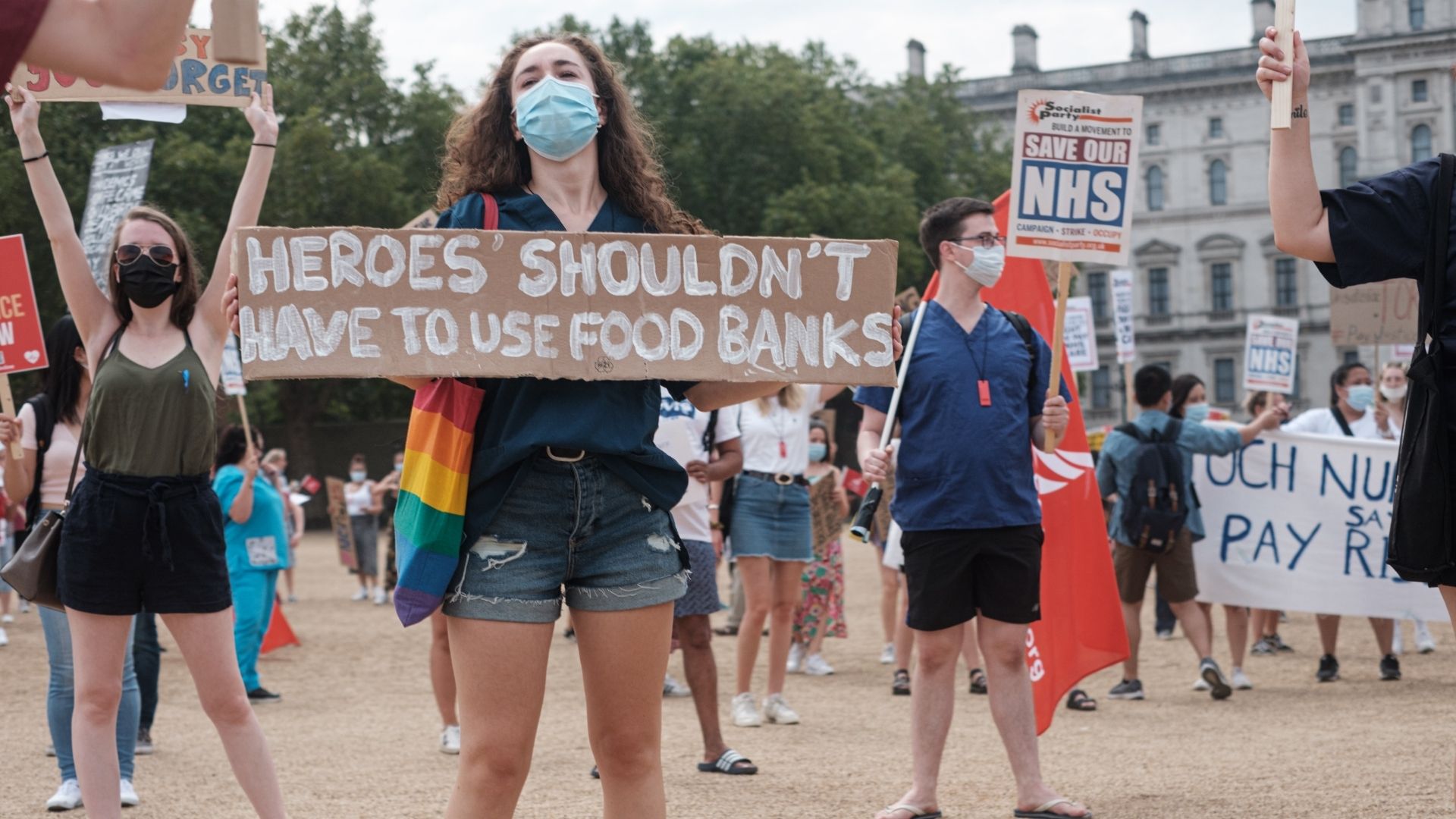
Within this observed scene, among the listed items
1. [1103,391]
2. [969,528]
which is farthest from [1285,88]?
[1103,391]

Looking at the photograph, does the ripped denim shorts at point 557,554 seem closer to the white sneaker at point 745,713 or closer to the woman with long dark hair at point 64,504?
the woman with long dark hair at point 64,504

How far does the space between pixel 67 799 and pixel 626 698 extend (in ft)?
12.5

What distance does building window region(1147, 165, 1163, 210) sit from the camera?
271 ft

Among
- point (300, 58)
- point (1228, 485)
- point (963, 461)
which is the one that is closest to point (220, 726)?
point (963, 461)

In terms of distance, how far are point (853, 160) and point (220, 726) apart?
45157 millimetres

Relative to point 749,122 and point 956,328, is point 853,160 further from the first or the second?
point 956,328

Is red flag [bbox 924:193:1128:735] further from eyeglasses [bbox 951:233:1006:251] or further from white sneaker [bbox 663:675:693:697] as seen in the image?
white sneaker [bbox 663:675:693:697]

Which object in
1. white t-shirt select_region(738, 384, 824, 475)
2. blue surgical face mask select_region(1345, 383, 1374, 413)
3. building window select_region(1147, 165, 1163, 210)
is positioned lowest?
white t-shirt select_region(738, 384, 824, 475)

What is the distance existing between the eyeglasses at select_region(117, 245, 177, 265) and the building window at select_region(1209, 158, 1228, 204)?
266 feet

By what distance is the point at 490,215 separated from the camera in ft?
11.3

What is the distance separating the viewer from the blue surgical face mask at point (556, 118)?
11.4 feet

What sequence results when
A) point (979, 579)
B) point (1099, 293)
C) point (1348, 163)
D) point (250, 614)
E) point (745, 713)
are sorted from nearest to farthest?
point (979, 579) < point (745, 713) < point (250, 614) < point (1348, 163) < point (1099, 293)

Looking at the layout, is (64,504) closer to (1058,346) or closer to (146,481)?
(146,481)

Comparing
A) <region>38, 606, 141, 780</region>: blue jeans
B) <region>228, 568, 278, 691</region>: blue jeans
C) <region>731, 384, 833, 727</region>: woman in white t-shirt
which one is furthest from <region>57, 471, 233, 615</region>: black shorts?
<region>228, 568, 278, 691</region>: blue jeans
